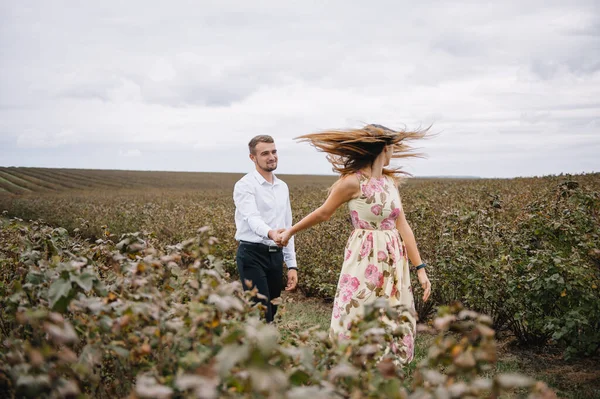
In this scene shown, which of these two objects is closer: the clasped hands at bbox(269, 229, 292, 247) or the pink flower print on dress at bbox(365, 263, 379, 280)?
the pink flower print on dress at bbox(365, 263, 379, 280)

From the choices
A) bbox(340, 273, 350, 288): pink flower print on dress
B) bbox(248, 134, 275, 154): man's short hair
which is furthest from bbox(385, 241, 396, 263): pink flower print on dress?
bbox(248, 134, 275, 154): man's short hair

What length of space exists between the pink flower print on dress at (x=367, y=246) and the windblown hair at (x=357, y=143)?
22.8 inches

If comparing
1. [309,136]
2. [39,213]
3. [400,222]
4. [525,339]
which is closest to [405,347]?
[400,222]

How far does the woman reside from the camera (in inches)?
146

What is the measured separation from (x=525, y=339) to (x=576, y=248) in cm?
141

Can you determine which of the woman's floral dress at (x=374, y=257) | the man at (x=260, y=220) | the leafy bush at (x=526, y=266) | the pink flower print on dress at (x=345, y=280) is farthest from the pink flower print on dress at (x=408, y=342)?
the leafy bush at (x=526, y=266)

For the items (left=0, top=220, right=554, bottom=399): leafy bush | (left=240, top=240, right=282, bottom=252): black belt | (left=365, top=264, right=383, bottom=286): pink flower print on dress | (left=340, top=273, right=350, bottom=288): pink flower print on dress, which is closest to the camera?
(left=0, top=220, right=554, bottom=399): leafy bush

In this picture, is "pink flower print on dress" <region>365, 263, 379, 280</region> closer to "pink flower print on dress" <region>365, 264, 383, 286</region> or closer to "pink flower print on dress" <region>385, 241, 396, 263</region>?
"pink flower print on dress" <region>365, 264, 383, 286</region>

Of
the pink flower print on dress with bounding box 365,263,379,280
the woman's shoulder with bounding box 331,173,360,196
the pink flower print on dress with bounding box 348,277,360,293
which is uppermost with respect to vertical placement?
the woman's shoulder with bounding box 331,173,360,196

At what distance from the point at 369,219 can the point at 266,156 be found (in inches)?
52.7

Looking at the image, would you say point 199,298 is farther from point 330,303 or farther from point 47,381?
point 330,303

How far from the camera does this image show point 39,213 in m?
24.6

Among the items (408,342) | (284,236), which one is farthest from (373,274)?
(284,236)

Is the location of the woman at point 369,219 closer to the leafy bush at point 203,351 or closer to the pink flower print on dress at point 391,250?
the pink flower print on dress at point 391,250
